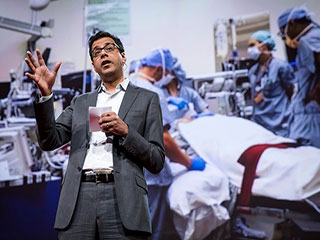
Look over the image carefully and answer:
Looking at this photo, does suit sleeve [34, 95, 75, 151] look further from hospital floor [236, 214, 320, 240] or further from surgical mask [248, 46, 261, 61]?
surgical mask [248, 46, 261, 61]

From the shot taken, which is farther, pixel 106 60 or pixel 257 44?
pixel 257 44

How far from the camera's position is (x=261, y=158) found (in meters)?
2.66

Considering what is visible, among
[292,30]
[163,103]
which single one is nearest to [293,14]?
[292,30]

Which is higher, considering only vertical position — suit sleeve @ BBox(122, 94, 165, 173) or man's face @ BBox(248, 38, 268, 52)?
man's face @ BBox(248, 38, 268, 52)

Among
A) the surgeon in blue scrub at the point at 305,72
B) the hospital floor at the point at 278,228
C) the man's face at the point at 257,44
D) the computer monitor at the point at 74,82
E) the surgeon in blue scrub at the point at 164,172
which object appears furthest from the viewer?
the computer monitor at the point at 74,82

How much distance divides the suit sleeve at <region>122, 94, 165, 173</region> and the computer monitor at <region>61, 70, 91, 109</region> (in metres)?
2.00

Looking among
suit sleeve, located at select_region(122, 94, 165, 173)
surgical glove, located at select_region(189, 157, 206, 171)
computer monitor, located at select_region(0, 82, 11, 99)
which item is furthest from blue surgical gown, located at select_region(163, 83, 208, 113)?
suit sleeve, located at select_region(122, 94, 165, 173)

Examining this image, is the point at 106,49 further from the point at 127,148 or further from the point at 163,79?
the point at 163,79

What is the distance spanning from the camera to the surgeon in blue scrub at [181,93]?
294cm

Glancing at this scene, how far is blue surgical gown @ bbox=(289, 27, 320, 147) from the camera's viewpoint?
265 cm

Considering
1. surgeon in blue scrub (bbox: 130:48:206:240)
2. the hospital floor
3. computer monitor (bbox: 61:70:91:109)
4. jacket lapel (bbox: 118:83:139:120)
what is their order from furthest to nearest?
computer monitor (bbox: 61:70:91:109)
surgeon in blue scrub (bbox: 130:48:206:240)
the hospital floor
jacket lapel (bbox: 118:83:139:120)

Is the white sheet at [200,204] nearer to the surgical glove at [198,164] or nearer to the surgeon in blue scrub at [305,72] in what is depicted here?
the surgical glove at [198,164]

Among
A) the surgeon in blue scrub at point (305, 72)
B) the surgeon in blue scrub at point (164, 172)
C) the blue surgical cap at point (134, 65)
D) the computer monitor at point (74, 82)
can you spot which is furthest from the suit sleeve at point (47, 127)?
the surgeon in blue scrub at point (305, 72)

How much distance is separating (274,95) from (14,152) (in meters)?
2.38
